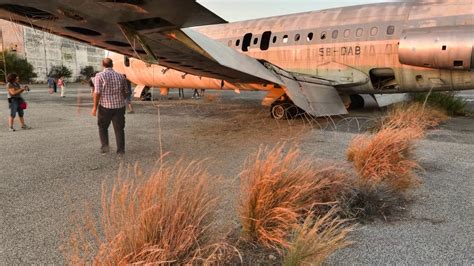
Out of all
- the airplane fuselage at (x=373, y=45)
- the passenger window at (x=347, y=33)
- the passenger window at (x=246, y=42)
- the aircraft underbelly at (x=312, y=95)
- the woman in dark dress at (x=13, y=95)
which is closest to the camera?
the woman in dark dress at (x=13, y=95)

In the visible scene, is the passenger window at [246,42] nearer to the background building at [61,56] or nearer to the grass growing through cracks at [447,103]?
the grass growing through cracks at [447,103]

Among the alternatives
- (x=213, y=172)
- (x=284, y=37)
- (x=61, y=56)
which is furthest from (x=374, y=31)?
(x=61, y=56)

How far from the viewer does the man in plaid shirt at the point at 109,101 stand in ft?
23.0

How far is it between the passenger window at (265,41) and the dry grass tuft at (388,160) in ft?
29.1

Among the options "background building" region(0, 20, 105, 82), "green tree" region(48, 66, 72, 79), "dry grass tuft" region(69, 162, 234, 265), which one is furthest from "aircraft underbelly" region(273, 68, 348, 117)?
"green tree" region(48, 66, 72, 79)

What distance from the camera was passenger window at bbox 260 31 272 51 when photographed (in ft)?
46.3

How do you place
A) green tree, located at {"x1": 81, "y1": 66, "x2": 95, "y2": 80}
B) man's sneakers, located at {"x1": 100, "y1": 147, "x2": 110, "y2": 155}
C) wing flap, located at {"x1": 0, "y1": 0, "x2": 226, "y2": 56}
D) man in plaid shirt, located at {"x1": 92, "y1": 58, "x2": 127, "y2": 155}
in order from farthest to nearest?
green tree, located at {"x1": 81, "y1": 66, "x2": 95, "y2": 80} → man's sneakers, located at {"x1": 100, "y1": 147, "x2": 110, "y2": 155} → man in plaid shirt, located at {"x1": 92, "y1": 58, "x2": 127, "y2": 155} → wing flap, located at {"x1": 0, "y1": 0, "x2": 226, "y2": 56}

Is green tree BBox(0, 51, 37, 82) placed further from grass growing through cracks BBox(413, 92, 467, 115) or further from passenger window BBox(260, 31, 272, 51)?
grass growing through cracks BBox(413, 92, 467, 115)

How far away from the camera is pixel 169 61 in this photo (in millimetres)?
8539

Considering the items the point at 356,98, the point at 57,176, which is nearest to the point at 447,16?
the point at 356,98

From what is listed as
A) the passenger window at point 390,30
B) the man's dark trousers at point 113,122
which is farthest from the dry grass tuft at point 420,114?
the man's dark trousers at point 113,122

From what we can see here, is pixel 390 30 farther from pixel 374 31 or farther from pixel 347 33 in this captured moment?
pixel 347 33

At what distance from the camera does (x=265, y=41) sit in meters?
14.2

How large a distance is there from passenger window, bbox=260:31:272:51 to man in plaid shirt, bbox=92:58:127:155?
803 cm
